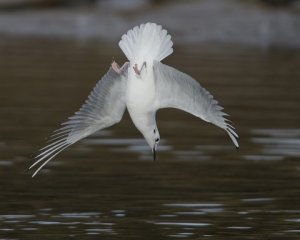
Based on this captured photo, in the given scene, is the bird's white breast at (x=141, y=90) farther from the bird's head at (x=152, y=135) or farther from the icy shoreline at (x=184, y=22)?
the icy shoreline at (x=184, y=22)

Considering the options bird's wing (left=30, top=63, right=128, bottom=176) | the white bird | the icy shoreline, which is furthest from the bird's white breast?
the icy shoreline

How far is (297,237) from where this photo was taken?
8.77 m

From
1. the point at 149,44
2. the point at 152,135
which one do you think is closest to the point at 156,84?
the point at 149,44

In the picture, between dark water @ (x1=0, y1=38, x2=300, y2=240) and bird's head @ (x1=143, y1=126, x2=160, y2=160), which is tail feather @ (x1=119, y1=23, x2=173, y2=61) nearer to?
bird's head @ (x1=143, y1=126, x2=160, y2=160)

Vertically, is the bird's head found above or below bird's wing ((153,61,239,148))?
below

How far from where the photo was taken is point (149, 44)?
8820 millimetres

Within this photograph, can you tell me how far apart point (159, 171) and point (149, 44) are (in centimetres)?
293

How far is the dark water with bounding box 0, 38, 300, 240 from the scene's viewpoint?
9211 mm

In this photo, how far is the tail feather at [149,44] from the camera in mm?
8812

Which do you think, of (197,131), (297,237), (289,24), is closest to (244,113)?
(197,131)

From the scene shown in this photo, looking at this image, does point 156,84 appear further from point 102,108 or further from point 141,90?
point 102,108

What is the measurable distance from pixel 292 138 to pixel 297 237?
4702mm

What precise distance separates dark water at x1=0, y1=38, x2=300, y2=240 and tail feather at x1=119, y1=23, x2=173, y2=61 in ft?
3.94

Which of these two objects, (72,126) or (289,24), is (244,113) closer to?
(72,126)
